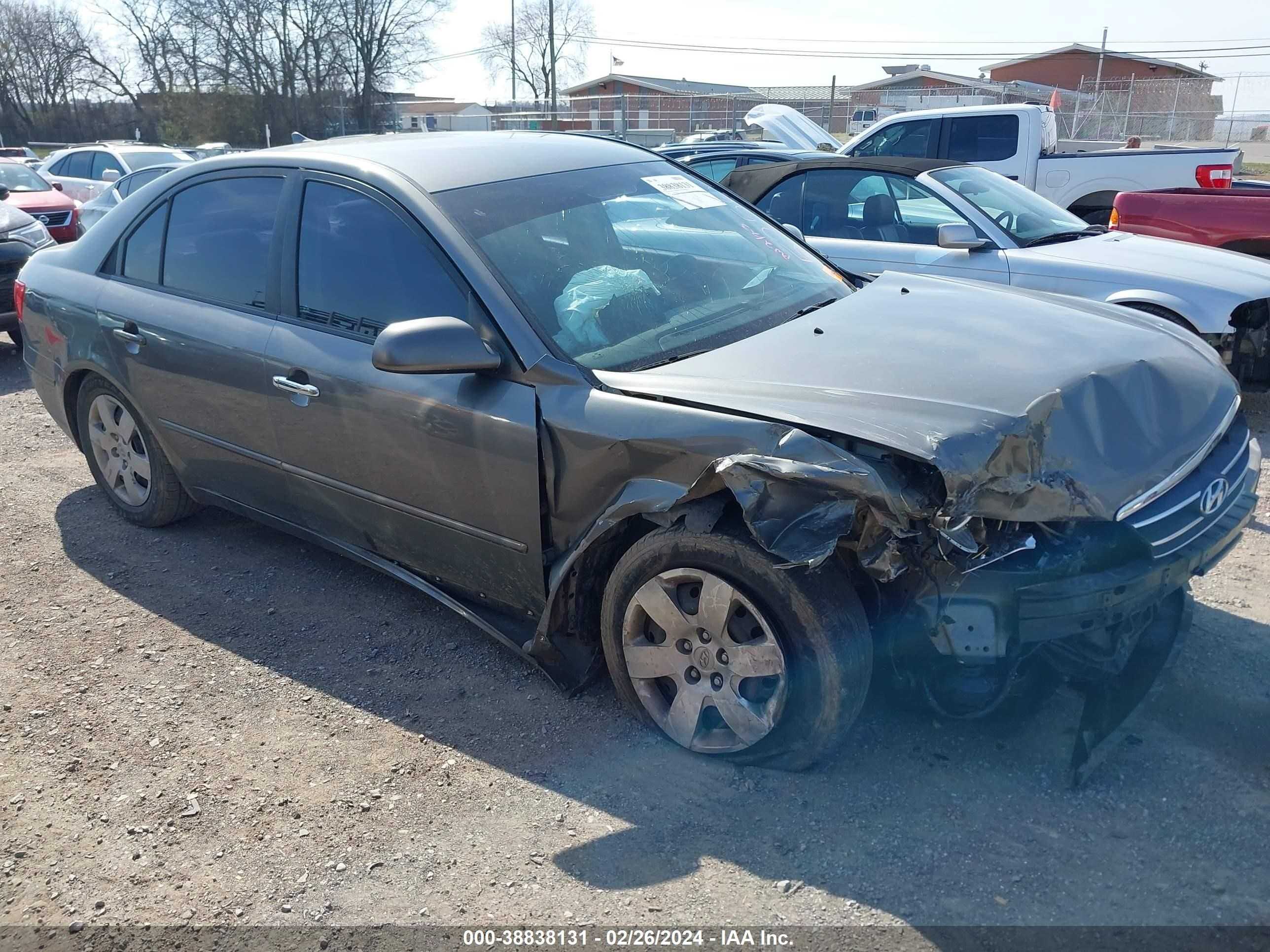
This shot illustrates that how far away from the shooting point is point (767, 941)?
2350mm

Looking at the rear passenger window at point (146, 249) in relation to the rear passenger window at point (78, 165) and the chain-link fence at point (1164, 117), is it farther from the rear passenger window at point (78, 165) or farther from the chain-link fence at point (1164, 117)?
the chain-link fence at point (1164, 117)

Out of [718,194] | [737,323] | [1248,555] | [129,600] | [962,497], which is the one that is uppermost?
[718,194]

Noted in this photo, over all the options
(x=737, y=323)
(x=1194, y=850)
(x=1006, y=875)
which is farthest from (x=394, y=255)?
(x=1194, y=850)

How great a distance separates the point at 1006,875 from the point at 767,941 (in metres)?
0.65

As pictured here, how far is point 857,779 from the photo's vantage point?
288 centimetres

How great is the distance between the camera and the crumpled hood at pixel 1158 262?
18.8ft

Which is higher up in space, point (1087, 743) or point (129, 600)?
point (1087, 743)

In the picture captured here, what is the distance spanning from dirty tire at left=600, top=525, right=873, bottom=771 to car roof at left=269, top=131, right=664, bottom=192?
1.57m

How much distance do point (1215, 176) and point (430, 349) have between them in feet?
29.8

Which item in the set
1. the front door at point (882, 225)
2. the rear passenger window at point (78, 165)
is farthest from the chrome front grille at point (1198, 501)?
the rear passenger window at point (78, 165)

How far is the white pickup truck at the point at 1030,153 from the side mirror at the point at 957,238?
482 centimetres

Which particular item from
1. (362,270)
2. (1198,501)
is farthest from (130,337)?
(1198,501)

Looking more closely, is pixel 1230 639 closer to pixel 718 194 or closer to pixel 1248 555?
pixel 1248 555

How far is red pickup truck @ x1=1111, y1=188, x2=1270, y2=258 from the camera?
6953 mm
